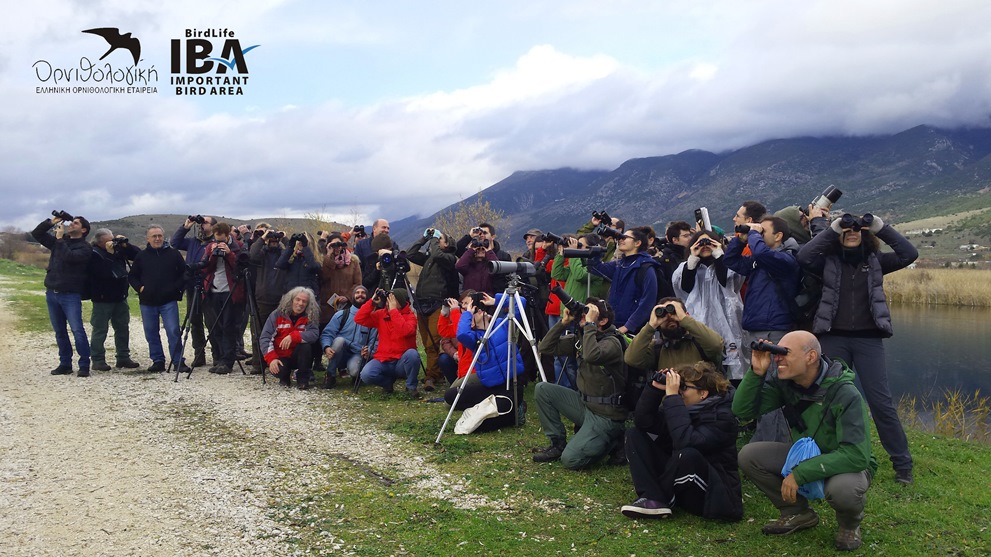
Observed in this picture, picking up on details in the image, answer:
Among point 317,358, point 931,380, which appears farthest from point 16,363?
point 931,380

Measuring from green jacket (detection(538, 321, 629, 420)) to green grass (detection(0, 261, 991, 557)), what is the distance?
480mm

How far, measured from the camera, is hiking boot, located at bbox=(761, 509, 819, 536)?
3.98m

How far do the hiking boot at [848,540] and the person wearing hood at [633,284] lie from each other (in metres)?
2.37

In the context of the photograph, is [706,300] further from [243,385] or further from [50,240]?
[50,240]

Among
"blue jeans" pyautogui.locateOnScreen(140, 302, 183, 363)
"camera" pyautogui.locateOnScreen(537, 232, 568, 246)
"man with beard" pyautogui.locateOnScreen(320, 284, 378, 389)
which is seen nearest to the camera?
"camera" pyautogui.locateOnScreen(537, 232, 568, 246)

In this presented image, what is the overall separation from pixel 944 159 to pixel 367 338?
186m

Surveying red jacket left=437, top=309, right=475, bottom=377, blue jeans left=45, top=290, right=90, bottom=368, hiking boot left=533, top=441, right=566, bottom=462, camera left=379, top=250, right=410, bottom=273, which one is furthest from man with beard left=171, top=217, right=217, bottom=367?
hiking boot left=533, top=441, right=566, bottom=462

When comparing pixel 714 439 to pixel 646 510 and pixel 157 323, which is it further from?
pixel 157 323

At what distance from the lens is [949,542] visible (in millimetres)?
3934

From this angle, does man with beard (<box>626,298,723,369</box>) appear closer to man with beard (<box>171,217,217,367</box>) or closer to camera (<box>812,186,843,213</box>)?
camera (<box>812,186,843,213</box>)

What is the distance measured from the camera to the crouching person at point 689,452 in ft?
13.7

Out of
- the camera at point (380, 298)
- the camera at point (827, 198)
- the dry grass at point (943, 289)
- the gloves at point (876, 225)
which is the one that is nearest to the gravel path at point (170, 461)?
the camera at point (380, 298)

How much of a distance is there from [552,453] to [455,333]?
240 centimetres

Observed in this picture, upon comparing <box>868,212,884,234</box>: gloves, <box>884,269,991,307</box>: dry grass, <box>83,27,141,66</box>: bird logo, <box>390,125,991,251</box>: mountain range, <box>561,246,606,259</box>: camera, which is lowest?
<box>884,269,991,307</box>: dry grass
